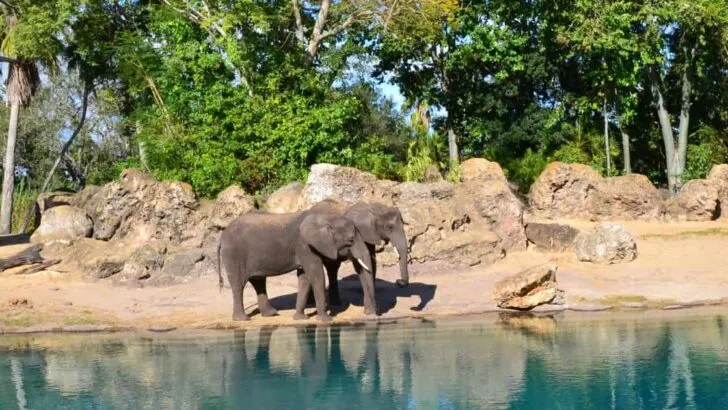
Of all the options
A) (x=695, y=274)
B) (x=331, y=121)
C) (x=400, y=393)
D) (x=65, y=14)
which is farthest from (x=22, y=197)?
(x=400, y=393)

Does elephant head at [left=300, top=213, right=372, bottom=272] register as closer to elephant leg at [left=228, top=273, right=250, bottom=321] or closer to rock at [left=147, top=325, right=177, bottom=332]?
elephant leg at [left=228, top=273, right=250, bottom=321]

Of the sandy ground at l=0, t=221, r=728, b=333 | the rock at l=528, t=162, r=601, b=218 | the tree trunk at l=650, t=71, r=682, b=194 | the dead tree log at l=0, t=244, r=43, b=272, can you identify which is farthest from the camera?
the tree trunk at l=650, t=71, r=682, b=194

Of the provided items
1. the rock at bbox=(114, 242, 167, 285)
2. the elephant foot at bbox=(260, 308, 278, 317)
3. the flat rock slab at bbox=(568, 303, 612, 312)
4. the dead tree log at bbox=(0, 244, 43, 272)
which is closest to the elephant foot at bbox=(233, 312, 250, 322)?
the elephant foot at bbox=(260, 308, 278, 317)

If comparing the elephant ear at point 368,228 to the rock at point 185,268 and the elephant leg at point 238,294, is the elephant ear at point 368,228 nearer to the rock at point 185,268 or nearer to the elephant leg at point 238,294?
the elephant leg at point 238,294

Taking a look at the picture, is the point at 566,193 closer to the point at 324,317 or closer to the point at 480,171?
the point at 480,171

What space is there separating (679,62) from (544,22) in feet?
14.4

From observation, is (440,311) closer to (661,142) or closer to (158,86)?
(158,86)

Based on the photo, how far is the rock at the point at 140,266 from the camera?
65.9ft

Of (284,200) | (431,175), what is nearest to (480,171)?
(431,175)

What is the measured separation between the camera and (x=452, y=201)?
21578mm

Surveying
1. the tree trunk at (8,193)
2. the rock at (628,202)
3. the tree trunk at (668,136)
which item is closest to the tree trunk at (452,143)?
the tree trunk at (668,136)

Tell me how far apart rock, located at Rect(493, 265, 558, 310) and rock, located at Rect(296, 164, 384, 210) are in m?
4.63

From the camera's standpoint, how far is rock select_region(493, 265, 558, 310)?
17.6m

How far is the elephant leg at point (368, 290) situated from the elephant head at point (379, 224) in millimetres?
473
